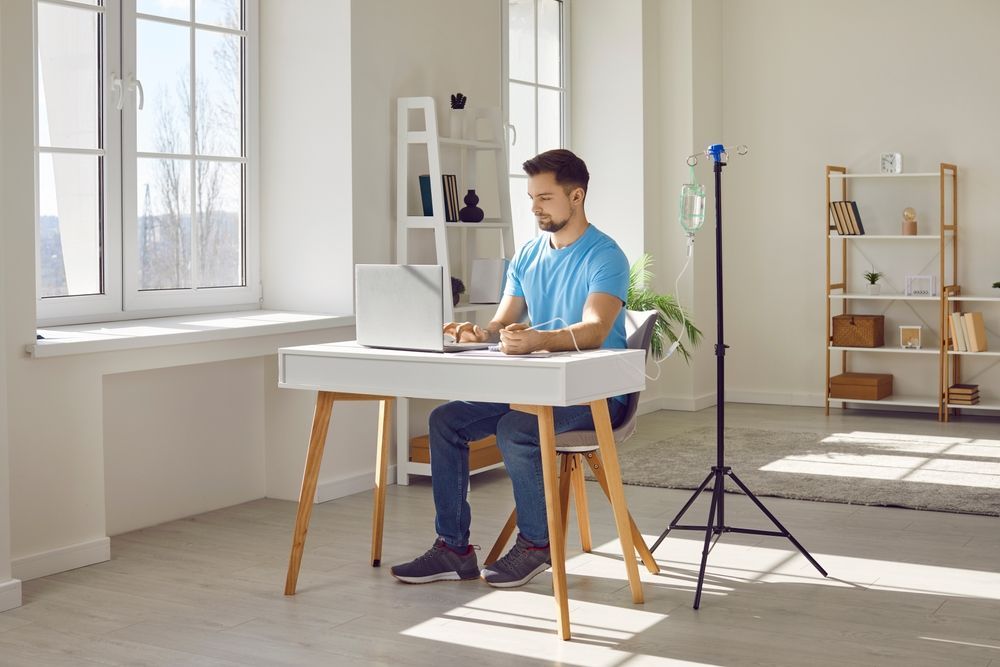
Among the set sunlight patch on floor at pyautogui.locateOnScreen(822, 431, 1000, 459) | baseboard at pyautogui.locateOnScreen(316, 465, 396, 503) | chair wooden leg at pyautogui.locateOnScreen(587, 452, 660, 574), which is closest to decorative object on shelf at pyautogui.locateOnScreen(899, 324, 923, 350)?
sunlight patch on floor at pyautogui.locateOnScreen(822, 431, 1000, 459)

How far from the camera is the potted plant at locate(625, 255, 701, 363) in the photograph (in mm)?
6973

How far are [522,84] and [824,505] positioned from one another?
3.37 meters

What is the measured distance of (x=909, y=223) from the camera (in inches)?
285

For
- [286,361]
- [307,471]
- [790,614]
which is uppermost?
[286,361]

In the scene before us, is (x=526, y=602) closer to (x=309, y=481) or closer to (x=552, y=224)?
(x=309, y=481)

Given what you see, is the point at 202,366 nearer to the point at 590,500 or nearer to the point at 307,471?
the point at 307,471

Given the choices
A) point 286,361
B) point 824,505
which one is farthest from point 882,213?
point 286,361

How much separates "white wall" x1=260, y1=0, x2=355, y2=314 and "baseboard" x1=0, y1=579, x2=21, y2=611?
202cm

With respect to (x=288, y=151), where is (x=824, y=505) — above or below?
below

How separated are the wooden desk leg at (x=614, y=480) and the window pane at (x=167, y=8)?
104 inches

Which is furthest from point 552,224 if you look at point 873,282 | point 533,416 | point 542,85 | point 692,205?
point 873,282

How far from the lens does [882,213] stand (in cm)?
754

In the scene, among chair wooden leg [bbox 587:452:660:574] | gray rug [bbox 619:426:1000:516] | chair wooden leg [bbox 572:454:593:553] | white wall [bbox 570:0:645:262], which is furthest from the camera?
white wall [bbox 570:0:645:262]

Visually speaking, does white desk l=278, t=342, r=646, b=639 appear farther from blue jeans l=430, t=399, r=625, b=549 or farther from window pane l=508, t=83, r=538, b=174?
window pane l=508, t=83, r=538, b=174
